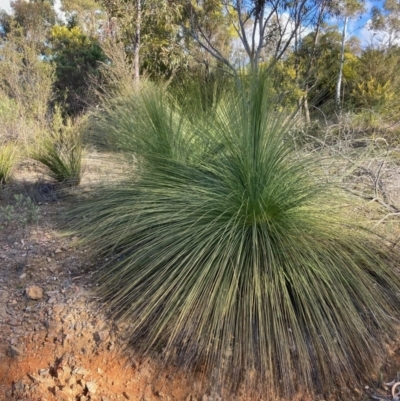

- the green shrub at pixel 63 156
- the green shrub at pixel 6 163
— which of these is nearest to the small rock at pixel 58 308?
the green shrub at pixel 63 156

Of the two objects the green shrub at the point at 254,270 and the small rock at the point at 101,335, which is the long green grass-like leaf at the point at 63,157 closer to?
the green shrub at the point at 254,270

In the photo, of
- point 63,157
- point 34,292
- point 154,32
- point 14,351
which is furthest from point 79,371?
point 154,32

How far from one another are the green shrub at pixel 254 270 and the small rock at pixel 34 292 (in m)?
0.30

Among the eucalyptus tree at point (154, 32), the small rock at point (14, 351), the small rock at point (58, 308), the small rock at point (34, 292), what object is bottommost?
the small rock at point (14, 351)

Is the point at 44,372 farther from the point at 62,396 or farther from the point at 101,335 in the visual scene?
the point at 101,335

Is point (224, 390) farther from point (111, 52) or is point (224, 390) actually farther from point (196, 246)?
point (111, 52)

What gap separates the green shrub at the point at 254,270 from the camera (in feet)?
4.24

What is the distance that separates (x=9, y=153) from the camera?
11.8ft

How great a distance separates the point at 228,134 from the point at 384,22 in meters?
19.2

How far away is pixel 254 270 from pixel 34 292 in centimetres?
110

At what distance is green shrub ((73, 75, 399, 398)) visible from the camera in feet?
4.24

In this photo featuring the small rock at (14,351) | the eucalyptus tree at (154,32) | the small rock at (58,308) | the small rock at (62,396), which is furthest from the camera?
the eucalyptus tree at (154,32)

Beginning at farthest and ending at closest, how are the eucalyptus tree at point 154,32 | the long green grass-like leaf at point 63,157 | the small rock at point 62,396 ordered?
the eucalyptus tree at point 154,32 → the long green grass-like leaf at point 63,157 → the small rock at point 62,396

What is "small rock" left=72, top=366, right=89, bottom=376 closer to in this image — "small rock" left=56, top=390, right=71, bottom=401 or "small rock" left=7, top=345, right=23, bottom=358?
"small rock" left=56, top=390, right=71, bottom=401
